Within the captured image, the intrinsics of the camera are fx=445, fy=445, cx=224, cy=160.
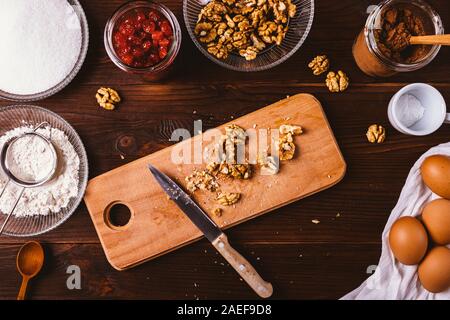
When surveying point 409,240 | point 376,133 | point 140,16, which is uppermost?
point 140,16

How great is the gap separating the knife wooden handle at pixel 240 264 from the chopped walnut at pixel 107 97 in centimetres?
44

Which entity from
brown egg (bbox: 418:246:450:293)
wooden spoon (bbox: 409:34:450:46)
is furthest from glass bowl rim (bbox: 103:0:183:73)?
brown egg (bbox: 418:246:450:293)

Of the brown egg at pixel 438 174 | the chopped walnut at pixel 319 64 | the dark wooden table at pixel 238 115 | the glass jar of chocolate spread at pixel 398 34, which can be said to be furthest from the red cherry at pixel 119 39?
the brown egg at pixel 438 174

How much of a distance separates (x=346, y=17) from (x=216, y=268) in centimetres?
74

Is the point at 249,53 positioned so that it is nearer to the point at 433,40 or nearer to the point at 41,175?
the point at 433,40

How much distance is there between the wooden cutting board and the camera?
44.8 inches

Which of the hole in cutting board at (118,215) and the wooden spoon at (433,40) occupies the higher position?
the wooden spoon at (433,40)

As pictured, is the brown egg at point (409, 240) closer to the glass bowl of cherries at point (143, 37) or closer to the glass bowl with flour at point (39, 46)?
the glass bowl of cherries at point (143, 37)

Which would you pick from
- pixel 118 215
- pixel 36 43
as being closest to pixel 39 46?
pixel 36 43

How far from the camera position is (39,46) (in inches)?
44.1

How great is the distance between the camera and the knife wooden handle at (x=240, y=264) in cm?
112

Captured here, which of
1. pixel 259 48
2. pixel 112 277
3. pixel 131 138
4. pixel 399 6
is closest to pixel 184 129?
pixel 131 138

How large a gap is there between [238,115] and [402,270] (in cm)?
58
